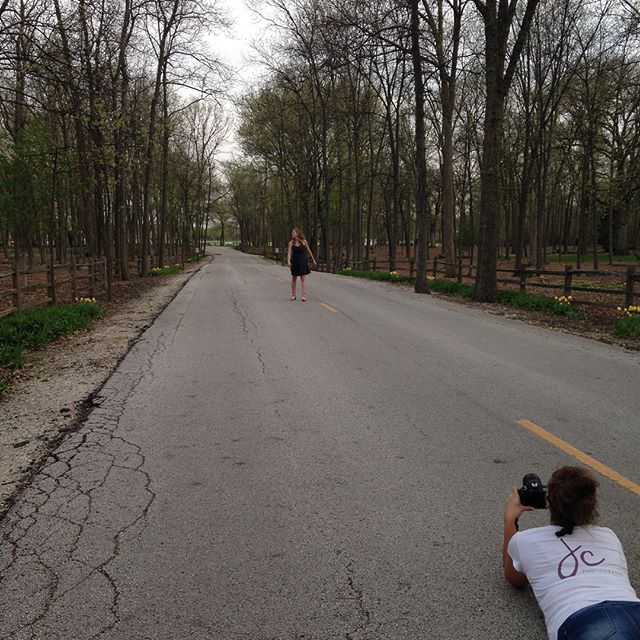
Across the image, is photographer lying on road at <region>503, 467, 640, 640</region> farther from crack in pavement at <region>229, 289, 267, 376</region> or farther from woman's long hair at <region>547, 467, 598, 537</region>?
crack in pavement at <region>229, 289, 267, 376</region>

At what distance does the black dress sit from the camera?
47.2 ft

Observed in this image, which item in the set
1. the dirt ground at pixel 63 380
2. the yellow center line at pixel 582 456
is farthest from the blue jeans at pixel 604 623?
the dirt ground at pixel 63 380

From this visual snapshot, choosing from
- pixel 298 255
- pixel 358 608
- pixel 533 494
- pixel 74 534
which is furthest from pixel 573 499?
pixel 298 255

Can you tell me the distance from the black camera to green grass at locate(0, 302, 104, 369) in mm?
7222

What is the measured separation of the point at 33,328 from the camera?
9.70 meters

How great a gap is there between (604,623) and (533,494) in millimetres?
638

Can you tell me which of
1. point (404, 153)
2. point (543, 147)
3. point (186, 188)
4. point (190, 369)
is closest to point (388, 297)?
point (190, 369)

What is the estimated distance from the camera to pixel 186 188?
147ft

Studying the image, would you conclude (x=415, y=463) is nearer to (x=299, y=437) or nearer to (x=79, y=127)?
(x=299, y=437)

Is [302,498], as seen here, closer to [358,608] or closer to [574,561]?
[358,608]

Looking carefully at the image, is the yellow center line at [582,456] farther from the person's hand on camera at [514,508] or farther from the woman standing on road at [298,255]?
the woman standing on road at [298,255]

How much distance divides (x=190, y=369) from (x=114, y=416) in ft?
6.19

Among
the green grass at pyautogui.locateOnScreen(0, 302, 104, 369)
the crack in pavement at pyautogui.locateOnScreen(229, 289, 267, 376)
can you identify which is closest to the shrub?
the crack in pavement at pyautogui.locateOnScreen(229, 289, 267, 376)

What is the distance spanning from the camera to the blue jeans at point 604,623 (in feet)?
6.47
